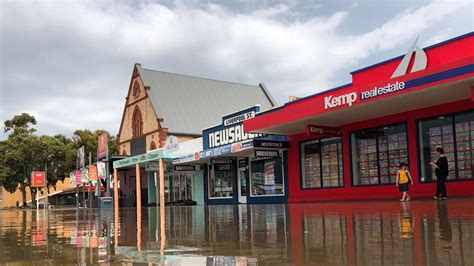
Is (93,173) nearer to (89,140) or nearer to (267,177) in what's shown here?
(267,177)


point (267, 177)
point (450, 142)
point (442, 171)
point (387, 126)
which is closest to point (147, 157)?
point (267, 177)

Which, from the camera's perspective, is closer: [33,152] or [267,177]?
[267,177]

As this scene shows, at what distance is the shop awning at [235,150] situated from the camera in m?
22.6

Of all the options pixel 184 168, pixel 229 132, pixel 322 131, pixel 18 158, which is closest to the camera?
pixel 322 131

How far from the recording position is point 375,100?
613 inches

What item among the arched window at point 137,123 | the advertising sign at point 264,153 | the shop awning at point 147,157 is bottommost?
the advertising sign at point 264,153

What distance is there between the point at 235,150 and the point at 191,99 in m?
21.9

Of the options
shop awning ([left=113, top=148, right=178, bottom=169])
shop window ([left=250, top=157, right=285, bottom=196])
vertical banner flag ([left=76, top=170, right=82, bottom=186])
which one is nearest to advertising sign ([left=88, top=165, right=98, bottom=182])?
shop awning ([left=113, top=148, right=178, bottom=169])

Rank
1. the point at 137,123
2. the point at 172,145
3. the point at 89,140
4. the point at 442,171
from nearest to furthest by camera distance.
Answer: the point at 442,171, the point at 172,145, the point at 137,123, the point at 89,140

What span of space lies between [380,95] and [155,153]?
650 inches

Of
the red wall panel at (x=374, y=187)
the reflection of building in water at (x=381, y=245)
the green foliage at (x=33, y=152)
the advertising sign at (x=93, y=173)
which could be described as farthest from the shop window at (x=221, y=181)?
the green foliage at (x=33, y=152)

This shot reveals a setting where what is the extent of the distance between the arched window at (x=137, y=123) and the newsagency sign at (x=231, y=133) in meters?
17.5

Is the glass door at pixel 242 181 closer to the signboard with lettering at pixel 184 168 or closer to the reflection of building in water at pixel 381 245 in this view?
the signboard with lettering at pixel 184 168

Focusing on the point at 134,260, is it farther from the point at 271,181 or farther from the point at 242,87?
the point at 242,87
